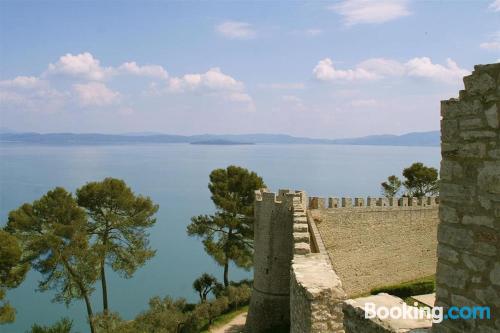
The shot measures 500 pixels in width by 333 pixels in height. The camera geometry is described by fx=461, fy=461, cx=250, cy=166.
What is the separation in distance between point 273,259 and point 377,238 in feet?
18.7

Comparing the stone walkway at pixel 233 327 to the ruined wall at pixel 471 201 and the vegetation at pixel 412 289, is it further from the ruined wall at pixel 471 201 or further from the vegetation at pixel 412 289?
the ruined wall at pixel 471 201

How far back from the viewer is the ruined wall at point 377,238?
1642 cm

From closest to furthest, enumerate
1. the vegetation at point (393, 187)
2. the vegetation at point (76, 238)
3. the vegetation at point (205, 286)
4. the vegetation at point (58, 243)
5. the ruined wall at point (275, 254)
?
the ruined wall at point (275, 254)
the vegetation at point (76, 238)
the vegetation at point (58, 243)
the vegetation at point (205, 286)
the vegetation at point (393, 187)

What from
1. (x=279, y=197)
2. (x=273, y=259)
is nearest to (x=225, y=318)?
(x=273, y=259)

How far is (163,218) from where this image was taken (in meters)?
53.7

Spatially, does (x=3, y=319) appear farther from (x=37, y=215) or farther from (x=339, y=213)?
(x=339, y=213)

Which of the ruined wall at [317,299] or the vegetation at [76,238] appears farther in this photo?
the vegetation at [76,238]

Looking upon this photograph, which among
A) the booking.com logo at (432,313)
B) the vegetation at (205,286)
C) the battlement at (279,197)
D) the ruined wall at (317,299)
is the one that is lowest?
the vegetation at (205,286)

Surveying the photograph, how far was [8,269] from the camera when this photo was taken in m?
16.8

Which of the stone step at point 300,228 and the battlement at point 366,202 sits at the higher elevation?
the stone step at point 300,228

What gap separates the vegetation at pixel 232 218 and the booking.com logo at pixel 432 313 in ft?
62.0

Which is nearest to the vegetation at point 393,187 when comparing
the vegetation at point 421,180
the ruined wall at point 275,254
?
the vegetation at point 421,180

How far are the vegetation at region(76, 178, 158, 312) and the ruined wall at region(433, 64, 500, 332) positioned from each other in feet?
64.1

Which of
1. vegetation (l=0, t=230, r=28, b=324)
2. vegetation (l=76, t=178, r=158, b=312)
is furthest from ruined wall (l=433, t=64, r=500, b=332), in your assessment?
vegetation (l=76, t=178, r=158, b=312)
